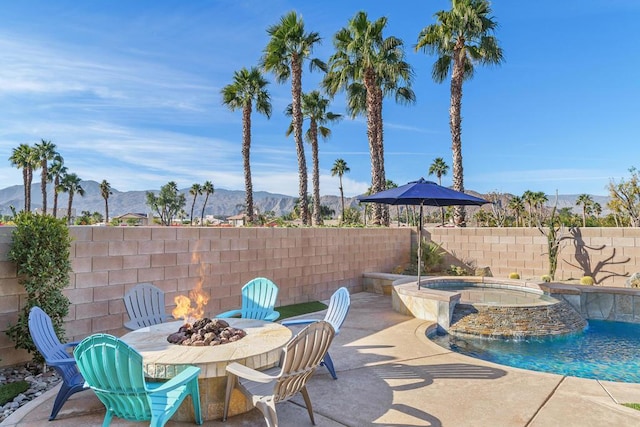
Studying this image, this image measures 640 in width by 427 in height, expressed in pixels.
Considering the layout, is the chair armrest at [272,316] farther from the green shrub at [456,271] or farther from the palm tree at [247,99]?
the palm tree at [247,99]

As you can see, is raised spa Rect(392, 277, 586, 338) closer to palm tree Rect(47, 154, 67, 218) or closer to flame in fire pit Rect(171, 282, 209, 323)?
flame in fire pit Rect(171, 282, 209, 323)

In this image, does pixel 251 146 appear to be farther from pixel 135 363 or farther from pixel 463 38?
pixel 135 363

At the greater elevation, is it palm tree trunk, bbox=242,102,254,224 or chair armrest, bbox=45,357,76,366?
palm tree trunk, bbox=242,102,254,224

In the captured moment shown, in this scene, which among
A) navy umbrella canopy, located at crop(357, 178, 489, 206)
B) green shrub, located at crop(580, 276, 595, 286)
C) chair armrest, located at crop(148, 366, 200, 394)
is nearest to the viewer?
chair armrest, located at crop(148, 366, 200, 394)

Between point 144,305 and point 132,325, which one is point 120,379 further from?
point 144,305

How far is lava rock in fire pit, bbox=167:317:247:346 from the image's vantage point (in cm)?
353

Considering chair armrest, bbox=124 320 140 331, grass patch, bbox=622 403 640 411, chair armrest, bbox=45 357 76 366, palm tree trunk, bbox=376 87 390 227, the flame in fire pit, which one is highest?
palm tree trunk, bbox=376 87 390 227

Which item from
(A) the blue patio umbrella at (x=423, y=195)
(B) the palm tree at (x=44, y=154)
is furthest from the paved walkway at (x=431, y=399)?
(B) the palm tree at (x=44, y=154)

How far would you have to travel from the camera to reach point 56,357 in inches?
134

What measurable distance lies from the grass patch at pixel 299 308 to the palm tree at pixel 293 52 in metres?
8.01

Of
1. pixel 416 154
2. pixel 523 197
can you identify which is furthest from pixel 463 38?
pixel 523 197

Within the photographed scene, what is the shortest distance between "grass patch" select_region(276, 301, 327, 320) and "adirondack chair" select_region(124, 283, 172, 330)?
2841 millimetres

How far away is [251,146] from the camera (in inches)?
725

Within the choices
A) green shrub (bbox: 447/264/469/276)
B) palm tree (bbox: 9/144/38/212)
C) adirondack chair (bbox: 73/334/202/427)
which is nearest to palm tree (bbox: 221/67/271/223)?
green shrub (bbox: 447/264/469/276)
